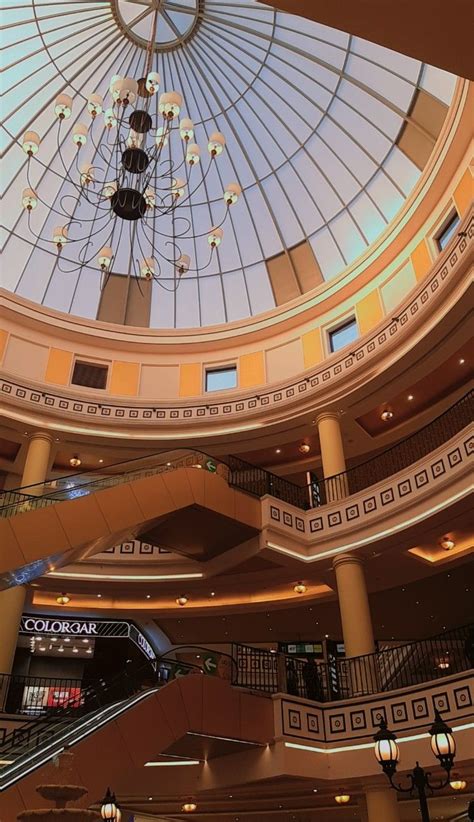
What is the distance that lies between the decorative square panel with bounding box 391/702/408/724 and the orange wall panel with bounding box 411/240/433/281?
9.79 metres

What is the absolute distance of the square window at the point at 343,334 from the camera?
1841cm

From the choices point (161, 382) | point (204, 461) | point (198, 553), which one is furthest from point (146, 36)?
point (198, 553)

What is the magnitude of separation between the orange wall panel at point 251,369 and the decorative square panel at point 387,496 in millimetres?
6317

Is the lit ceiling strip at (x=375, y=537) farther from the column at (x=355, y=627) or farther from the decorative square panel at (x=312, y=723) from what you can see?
the decorative square panel at (x=312, y=723)

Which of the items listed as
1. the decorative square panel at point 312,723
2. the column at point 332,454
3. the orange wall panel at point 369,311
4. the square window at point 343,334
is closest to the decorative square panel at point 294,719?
the decorative square panel at point 312,723

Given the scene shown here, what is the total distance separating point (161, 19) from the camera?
17.1 metres

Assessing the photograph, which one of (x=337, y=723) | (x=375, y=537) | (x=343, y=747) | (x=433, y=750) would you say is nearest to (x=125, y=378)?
(x=375, y=537)

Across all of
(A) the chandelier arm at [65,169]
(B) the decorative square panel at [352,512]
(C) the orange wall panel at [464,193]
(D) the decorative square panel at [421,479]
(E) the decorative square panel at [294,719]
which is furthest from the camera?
(A) the chandelier arm at [65,169]

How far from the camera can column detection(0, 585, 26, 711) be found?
45.5ft

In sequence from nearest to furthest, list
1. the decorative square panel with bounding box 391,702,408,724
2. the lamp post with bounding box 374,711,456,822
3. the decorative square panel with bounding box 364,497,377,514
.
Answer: the lamp post with bounding box 374,711,456,822 → the decorative square panel with bounding box 391,702,408,724 → the decorative square panel with bounding box 364,497,377,514

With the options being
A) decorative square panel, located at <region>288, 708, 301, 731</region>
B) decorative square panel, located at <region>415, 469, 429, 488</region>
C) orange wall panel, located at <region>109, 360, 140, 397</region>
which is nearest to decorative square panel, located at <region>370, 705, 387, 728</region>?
decorative square panel, located at <region>288, 708, 301, 731</region>

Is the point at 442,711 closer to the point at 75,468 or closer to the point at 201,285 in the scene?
the point at 75,468

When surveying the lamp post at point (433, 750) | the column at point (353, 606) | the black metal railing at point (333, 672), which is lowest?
the lamp post at point (433, 750)

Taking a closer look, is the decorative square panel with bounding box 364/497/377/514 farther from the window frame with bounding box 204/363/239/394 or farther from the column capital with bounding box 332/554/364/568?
the window frame with bounding box 204/363/239/394
